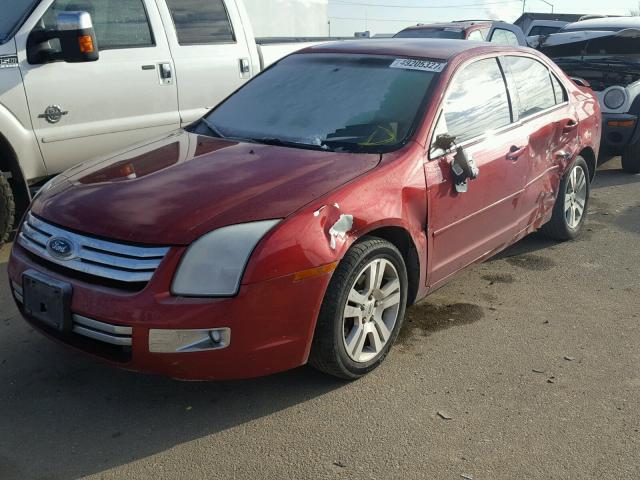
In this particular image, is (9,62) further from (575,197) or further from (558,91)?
(575,197)

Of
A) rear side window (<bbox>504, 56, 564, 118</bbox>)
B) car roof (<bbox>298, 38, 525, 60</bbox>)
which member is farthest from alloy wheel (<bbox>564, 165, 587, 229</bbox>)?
car roof (<bbox>298, 38, 525, 60</bbox>)

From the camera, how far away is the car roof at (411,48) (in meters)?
4.21

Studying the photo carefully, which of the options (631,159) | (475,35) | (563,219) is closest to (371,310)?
(563,219)

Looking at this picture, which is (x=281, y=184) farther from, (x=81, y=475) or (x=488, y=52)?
(x=488, y=52)

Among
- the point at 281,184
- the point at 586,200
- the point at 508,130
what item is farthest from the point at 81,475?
the point at 586,200

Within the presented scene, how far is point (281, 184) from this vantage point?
3.22 metres

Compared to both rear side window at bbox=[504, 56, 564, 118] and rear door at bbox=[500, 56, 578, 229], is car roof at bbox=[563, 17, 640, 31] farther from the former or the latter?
rear side window at bbox=[504, 56, 564, 118]

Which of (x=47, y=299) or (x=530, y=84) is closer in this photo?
(x=47, y=299)

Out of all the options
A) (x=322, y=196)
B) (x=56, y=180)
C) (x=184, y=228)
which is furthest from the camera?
(x=56, y=180)

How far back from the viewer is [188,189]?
321cm

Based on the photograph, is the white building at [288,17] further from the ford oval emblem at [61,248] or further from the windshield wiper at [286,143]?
the ford oval emblem at [61,248]

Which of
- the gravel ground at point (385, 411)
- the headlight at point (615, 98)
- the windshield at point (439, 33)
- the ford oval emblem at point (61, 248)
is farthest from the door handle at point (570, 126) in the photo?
the windshield at point (439, 33)

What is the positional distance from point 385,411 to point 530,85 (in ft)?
8.81

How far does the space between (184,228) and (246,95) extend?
181cm
